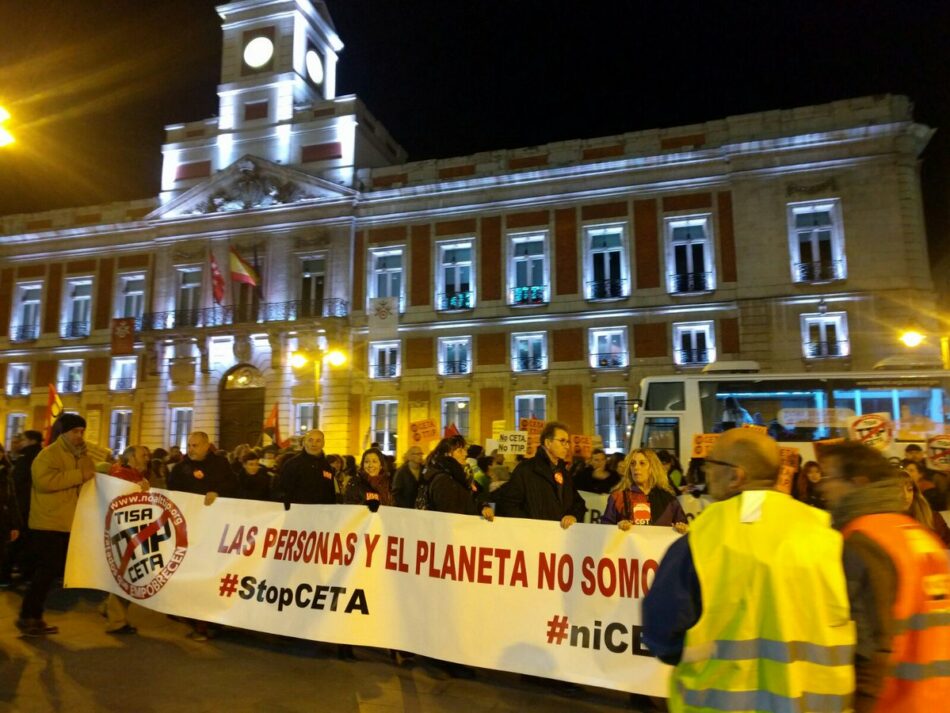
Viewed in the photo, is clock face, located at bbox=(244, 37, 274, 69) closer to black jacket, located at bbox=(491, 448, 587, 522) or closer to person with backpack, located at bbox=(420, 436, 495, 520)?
person with backpack, located at bbox=(420, 436, 495, 520)

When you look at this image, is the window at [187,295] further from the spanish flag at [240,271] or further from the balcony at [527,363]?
the balcony at [527,363]

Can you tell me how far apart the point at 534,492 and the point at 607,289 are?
64.2 feet

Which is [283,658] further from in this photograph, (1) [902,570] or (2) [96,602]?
(1) [902,570]

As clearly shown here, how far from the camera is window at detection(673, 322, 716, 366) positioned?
2277 centimetres

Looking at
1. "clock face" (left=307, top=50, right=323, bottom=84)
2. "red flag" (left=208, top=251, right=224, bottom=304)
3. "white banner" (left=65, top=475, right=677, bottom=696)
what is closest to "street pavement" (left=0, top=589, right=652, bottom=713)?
"white banner" (left=65, top=475, right=677, bottom=696)

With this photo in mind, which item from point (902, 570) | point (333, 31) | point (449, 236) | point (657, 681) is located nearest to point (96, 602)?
point (657, 681)

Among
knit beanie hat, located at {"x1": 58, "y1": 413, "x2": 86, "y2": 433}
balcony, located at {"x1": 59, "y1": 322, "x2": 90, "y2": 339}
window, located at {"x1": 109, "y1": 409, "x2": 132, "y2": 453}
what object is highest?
Result: balcony, located at {"x1": 59, "y1": 322, "x2": 90, "y2": 339}

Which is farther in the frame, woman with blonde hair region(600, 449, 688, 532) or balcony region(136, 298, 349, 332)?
balcony region(136, 298, 349, 332)

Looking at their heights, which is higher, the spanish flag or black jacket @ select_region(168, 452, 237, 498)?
the spanish flag

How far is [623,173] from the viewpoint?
2416cm

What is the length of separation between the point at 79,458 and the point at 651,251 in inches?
809

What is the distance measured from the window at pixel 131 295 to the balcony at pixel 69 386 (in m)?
3.53

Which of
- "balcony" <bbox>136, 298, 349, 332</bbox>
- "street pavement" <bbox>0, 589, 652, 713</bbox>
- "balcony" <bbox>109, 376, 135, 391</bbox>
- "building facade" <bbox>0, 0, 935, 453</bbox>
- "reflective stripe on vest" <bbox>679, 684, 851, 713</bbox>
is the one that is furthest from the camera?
"balcony" <bbox>109, 376, 135, 391</bbox>

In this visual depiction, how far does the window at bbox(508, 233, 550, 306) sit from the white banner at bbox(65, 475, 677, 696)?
1956 cm
